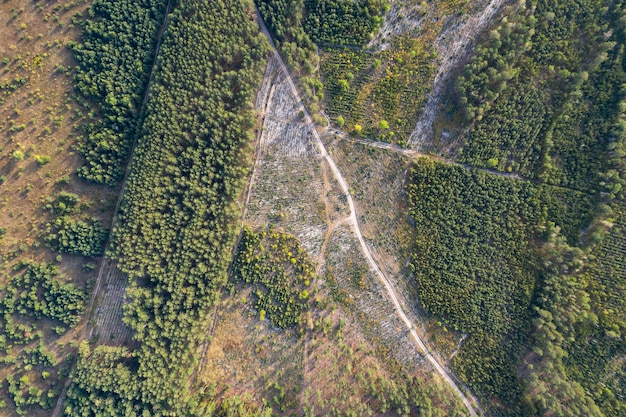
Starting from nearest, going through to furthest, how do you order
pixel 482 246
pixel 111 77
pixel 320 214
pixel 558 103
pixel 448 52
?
1. pixel 111 77
2. pixel 482 246
3. pixel 448 52
4. pixel 558 103
5. pixel 320 214

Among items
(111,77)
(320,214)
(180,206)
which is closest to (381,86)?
(320,214)

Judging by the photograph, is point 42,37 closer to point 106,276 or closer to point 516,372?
point 106,276

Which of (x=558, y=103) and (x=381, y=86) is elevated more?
(x=381, y=86)

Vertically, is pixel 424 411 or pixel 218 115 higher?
pixel 218 115

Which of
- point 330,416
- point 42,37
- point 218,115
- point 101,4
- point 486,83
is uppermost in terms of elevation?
point 101,4

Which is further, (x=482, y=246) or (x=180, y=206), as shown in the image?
(x=482, y=246)

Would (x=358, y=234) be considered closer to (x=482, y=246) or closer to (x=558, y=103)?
(x=482, y=246)

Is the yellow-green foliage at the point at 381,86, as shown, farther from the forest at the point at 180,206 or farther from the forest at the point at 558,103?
the forest at the point at 180,206

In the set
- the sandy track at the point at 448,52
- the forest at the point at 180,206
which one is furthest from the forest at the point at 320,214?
the sandy track at the point at 448,52

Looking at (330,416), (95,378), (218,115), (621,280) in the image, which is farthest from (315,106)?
(621,280)

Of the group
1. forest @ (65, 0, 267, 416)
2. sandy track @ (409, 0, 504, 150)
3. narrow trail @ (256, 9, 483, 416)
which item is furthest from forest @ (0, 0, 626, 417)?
narrow trail @ (256, 9, 483, 416)

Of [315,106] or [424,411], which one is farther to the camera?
[315,106]
